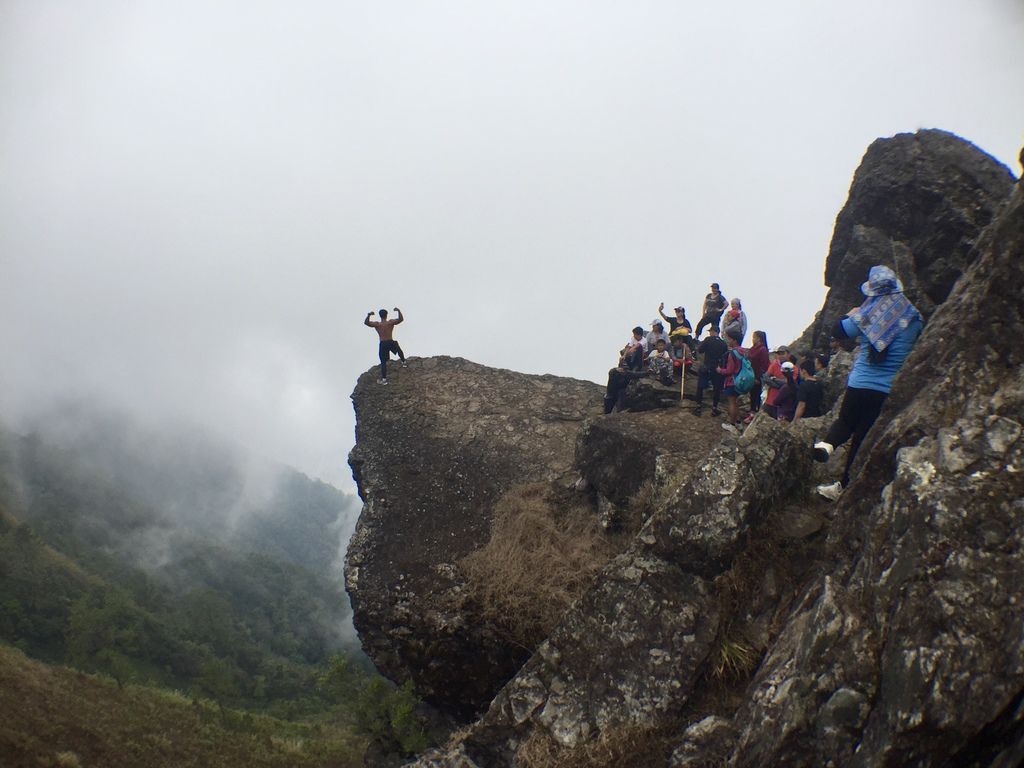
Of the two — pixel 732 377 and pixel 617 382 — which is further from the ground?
pixel 617 382

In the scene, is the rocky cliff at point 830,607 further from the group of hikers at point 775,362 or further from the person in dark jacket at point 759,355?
the person in dark jacket at point 759,355

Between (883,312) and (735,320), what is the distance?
9.11 m

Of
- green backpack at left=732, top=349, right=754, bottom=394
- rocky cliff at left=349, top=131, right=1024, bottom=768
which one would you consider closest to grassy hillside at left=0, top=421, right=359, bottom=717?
green backpack at left=732, top=349, right=754, bottom=394

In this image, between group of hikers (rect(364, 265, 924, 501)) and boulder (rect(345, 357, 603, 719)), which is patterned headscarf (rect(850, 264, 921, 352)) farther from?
boulder (rect(345, 357, 603, 719))

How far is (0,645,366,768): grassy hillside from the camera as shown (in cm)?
2850

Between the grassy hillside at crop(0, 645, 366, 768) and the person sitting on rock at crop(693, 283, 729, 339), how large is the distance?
19.2 m

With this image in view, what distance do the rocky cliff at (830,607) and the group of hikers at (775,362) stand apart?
49 centimetres

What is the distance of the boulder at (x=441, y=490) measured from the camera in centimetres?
1457

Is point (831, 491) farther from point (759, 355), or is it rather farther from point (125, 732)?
point (125, 732)

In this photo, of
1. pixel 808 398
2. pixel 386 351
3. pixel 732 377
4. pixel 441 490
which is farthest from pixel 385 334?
pixel 808 398

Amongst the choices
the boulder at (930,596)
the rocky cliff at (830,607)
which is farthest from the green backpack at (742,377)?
the boulder at (930,596)

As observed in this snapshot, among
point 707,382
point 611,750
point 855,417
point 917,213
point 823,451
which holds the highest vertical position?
point 917,213

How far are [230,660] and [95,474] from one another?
358 ft

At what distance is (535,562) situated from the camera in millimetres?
14469
